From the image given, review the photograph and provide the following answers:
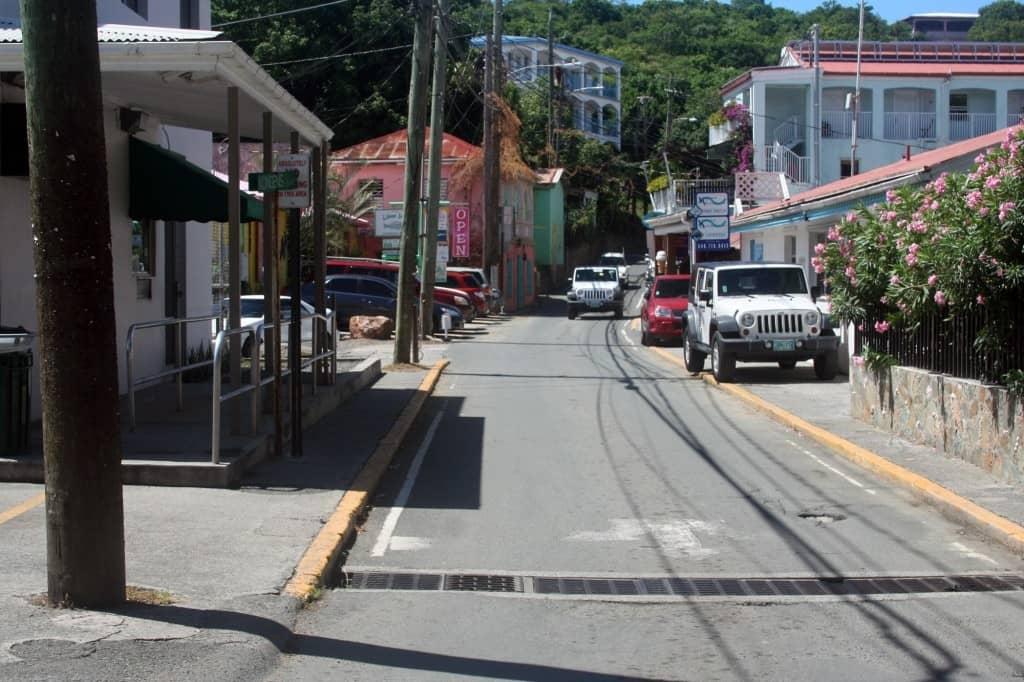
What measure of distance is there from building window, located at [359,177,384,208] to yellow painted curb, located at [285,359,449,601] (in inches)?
1385

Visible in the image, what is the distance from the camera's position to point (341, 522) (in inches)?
342

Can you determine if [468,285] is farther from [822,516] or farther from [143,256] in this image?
[822,516]

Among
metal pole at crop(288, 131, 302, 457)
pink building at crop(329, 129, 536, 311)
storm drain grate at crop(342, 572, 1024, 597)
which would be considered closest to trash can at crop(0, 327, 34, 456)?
metal pole at crop(288, 131, 302, 457)

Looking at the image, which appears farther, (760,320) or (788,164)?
(788,164)

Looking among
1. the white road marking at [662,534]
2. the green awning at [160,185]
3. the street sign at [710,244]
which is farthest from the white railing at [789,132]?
the white road marking at [662,534]

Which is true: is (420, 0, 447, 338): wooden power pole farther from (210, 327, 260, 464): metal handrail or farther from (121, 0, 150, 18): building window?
(210, 327, 260, 464): metal handrail

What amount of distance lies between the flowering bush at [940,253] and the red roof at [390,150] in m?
A: 35.6

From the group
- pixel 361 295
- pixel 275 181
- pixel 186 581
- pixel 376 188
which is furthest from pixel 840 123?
pixel 186 581

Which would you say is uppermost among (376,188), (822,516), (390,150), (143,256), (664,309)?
(390,150)

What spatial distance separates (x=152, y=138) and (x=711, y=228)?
1802 centimetres

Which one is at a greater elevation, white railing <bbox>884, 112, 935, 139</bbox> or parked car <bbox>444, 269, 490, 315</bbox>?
white railing <bbox>884, 112, 935, 139</bbox>

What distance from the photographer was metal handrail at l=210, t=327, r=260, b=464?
9523 mm

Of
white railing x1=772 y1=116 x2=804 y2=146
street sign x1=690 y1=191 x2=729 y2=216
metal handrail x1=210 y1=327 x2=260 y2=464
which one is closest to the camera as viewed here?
metal handrail x1=210 y1=327 x2=260 y2=464

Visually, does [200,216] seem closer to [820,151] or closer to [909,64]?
[820,151]
